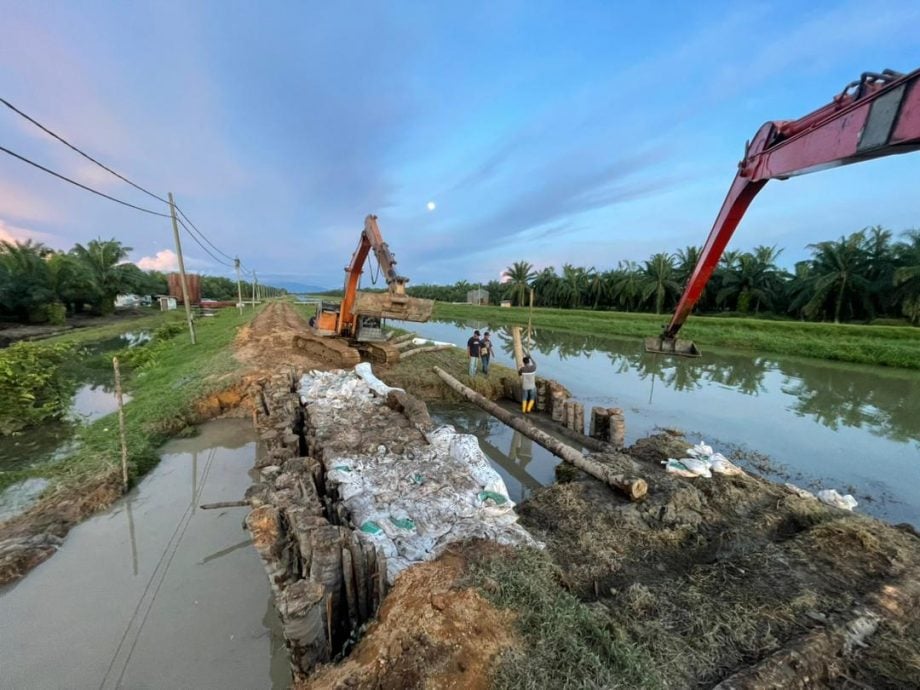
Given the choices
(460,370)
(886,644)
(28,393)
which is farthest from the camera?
(460,370)

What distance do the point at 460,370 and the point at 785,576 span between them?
1006 centimetres

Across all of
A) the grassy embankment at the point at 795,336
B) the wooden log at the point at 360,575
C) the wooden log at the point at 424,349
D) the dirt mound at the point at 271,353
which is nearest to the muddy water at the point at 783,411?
the grassy embankment at the point at 795,336

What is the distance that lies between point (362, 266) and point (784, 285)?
38.7m

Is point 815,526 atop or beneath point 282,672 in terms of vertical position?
atop

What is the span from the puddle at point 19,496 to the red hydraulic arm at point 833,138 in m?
11.7

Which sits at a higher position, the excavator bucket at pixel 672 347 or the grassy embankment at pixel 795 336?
the excavator bucket at pixel 672 347

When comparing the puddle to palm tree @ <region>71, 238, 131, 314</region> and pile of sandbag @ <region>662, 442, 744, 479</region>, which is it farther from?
palm tree @ <region>71, 238, 131, 314</region>

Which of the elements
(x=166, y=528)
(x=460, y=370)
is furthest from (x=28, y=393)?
(x=460, y=370)

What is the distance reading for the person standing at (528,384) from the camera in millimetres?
9984

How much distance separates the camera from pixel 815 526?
446 cm

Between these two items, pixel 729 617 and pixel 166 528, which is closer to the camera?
pixel 729 617

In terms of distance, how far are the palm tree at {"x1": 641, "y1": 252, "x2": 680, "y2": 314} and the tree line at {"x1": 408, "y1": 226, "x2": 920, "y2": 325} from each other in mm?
92

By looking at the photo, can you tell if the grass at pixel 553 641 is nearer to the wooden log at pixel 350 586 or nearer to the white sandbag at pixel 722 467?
the wooden log at pixel 350 586

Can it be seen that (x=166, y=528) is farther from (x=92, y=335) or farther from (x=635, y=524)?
(x=92, y=335)
